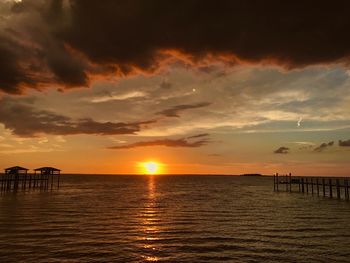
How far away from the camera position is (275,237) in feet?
68.3

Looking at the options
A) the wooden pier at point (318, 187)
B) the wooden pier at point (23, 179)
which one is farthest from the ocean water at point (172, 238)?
the wooden pier at point (23, 179)

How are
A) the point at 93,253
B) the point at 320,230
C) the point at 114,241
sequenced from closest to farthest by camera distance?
1. the point at 93,253
2. the point at 114,241
3. the point at 320,230

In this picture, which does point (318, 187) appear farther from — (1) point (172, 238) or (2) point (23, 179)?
(2) point (23, 179)

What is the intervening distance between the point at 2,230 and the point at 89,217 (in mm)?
8525

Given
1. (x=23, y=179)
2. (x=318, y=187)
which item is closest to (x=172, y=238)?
(x=318, y=187)

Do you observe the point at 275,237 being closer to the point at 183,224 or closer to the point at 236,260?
the point at 236,260

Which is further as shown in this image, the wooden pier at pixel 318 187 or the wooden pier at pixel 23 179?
the wooden pier at pixel 23 179

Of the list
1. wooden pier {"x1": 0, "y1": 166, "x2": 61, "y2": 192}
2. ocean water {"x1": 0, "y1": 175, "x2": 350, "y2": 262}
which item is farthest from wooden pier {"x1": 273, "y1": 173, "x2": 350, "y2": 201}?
wooden pier {"x1": 0, "y1": 166, "x2": 61, "y2": 192}

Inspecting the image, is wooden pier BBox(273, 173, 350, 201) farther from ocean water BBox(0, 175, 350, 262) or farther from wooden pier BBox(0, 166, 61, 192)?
wooden pier BBox(0, 166, 61, 192)

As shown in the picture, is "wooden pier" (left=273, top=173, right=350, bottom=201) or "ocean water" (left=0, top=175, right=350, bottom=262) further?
"wooden pier" (left=273, top=173, right=350, bottom=201)

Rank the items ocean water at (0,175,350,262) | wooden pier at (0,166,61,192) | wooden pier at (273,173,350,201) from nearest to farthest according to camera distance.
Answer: ocean water at (0,175,350,262) < wooden pier at (273,173,350,201) < wooden pier at (0,166,61,192)

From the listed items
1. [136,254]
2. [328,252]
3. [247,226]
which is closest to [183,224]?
[247,226]

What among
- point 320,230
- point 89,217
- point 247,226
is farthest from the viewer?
point 89,217

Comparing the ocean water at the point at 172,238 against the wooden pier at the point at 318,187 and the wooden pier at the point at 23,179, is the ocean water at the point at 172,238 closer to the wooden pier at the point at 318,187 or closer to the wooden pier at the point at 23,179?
the wooden pier at the point at 318,187
